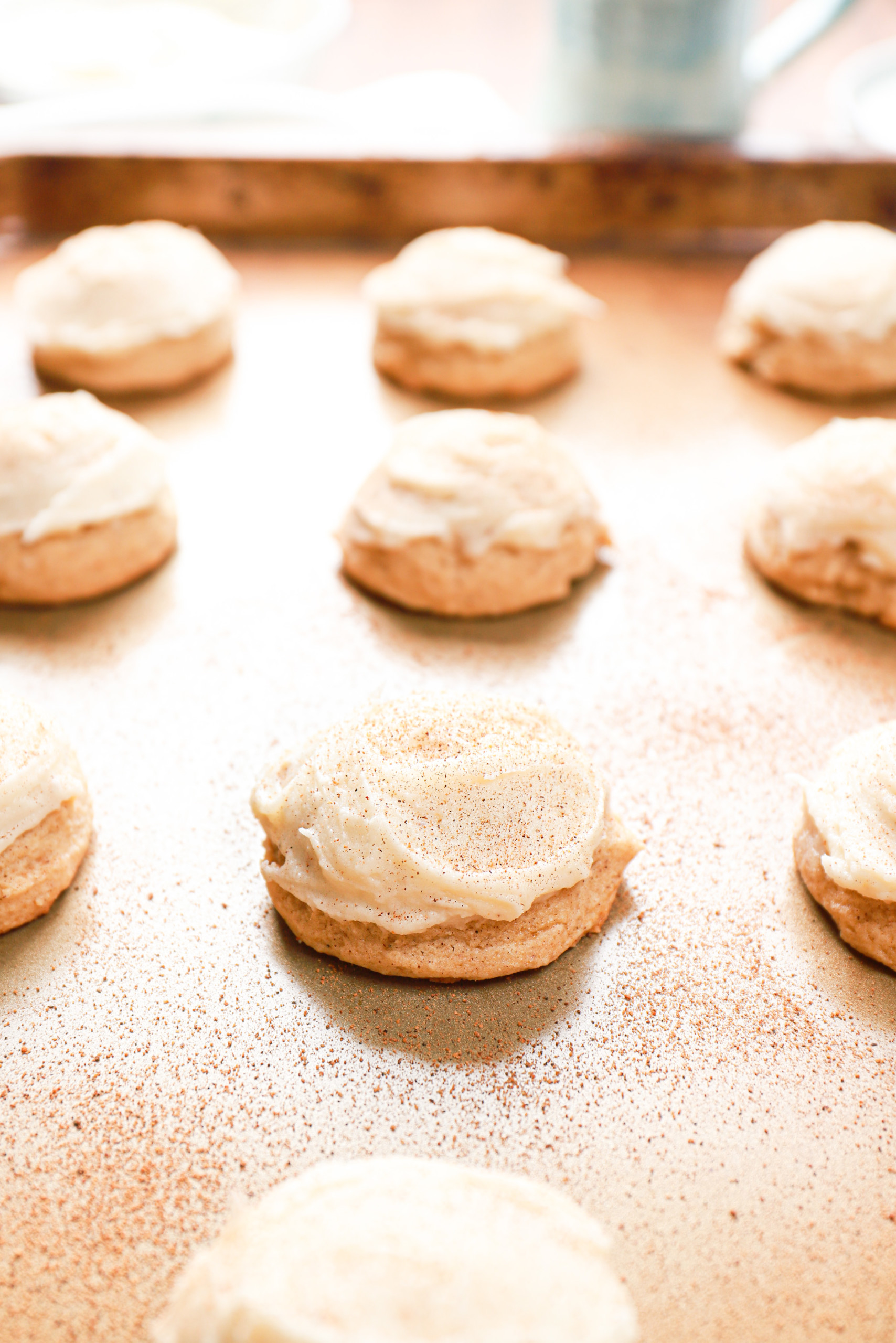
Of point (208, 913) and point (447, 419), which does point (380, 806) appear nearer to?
point (208, 913)

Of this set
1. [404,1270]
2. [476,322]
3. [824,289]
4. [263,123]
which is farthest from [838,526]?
[263,123]

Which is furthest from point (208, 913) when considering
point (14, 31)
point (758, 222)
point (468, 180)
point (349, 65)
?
point (349, 65)

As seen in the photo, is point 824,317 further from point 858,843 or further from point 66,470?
point 66,470

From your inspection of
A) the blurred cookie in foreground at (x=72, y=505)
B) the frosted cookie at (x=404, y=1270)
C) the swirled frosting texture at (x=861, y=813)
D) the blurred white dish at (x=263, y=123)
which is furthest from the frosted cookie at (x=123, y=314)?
the frosted cookie at (x=404, y=1270)

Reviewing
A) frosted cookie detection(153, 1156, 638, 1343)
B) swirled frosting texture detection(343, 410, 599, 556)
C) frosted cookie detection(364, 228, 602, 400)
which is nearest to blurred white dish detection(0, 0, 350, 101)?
frosted cookie detection(364, 228, 602, 400)

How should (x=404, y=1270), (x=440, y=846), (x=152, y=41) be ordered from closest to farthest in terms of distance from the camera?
(x=404, y=1270), (x=440, y=846), (x=152, y=41)

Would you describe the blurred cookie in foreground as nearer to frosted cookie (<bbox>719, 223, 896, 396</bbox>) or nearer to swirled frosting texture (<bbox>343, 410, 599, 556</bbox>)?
swirled frosting texture (<bbox>343, 410, 599, 556</bbox>)

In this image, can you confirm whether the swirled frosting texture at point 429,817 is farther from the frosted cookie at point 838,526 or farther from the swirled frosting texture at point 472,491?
the frosted cookie at point 838,526
